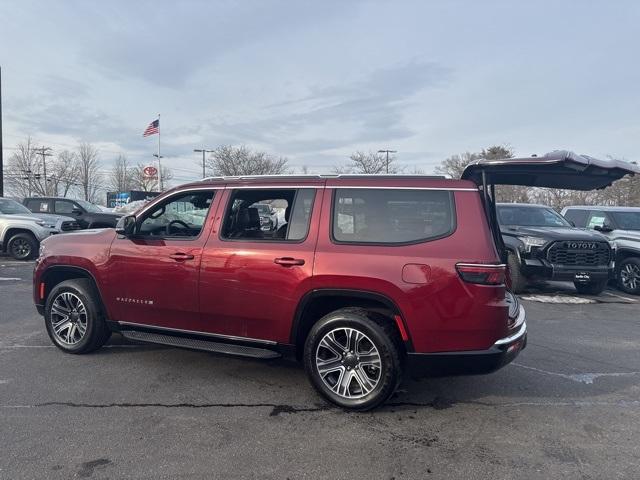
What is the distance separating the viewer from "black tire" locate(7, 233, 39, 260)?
12273 mm

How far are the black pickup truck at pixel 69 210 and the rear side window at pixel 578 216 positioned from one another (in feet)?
45.4

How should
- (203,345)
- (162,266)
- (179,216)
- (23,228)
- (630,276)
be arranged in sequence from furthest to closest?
(23,228) → (630,276) → (179,216) → (162,266) → (203,345)

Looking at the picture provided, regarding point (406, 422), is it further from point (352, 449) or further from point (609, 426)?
point (609, 426)

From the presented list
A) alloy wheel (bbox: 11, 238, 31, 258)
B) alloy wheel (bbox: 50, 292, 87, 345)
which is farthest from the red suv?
alloy wheel (bbox: 11, 238, 31, 258)

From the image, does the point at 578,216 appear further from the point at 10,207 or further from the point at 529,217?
the point at 10,207

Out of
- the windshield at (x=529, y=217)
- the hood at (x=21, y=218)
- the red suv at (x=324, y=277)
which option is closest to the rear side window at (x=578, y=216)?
the windshield at (x=529, y=217)

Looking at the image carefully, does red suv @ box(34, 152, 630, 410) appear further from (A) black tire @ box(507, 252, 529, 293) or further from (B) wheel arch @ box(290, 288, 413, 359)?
(A) black tire @ box(507, 252, 529, 293)

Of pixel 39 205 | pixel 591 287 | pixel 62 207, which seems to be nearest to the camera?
pixel 591 287

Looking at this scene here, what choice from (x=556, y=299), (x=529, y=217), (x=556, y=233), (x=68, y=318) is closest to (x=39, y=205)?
(x=68, y=318)

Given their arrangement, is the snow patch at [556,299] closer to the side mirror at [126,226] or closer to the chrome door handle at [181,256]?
the chrome door handle at [181,256]

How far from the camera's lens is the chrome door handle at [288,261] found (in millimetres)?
3766

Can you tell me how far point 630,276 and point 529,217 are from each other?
2.41 metres

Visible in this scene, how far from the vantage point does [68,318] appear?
4.92 metres

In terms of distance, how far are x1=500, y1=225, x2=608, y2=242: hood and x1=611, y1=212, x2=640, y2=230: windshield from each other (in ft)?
6.90
